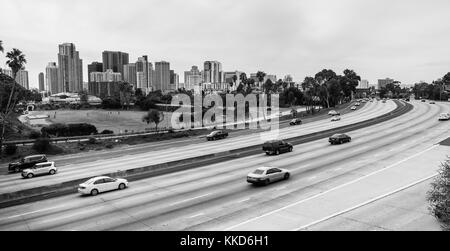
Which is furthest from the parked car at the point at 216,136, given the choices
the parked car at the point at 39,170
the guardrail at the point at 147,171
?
the parked car at the point at 39,170

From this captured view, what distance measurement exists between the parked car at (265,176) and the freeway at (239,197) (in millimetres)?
477

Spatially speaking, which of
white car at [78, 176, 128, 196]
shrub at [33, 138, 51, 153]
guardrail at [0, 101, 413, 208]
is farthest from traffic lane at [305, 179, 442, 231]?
shrub at [33, 138, 51, 153]

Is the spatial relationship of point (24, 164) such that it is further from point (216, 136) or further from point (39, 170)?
point (216, 136)

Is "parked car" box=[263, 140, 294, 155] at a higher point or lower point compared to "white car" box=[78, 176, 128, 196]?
higher

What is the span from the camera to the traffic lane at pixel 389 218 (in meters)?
15.3

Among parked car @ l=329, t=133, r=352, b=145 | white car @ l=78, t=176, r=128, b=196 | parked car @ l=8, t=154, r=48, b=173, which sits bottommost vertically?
parked car @ l=8, t=154, r=48, b=173

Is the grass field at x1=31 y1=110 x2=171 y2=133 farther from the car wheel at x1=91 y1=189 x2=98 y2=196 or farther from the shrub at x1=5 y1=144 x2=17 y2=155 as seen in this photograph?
the car wheel at x1=91 y1=189 x2=98 y2=196

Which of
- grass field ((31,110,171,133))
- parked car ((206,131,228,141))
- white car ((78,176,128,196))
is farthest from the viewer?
grass field ((31,110,171,133))

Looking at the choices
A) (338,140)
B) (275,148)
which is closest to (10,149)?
(275,148)

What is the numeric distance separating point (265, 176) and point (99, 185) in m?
11.0

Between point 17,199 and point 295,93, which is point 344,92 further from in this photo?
point 17,199

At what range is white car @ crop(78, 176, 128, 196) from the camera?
2327 centimetres

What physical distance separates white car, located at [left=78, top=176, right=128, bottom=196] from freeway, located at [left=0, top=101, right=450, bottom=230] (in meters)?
0.58

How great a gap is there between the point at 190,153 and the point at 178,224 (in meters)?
24.6
